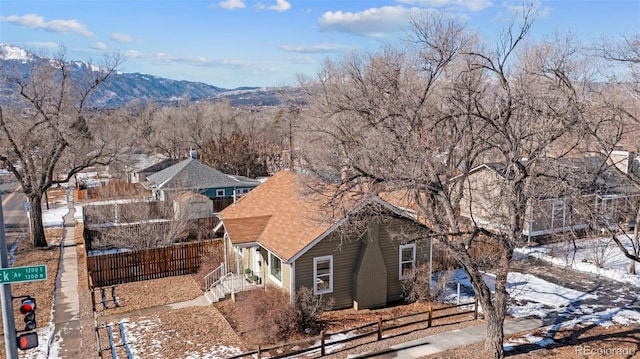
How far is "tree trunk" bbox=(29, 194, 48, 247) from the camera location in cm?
2562

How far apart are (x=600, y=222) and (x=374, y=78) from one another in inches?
363

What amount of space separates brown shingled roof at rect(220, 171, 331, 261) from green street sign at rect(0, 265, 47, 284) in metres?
6.99

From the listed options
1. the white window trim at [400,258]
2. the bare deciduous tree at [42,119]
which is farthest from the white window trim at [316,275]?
the bare deciduous tree at [42,119]

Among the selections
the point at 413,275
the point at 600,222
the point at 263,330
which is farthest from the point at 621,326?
the point at 263,330

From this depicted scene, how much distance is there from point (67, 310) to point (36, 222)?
37.2 feet

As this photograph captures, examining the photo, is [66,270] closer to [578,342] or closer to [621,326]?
[578,342]

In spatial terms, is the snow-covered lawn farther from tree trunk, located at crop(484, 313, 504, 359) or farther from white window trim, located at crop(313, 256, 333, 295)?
white window trim, located at crop(313, 256, 333, 295)

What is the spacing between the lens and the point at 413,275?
1767 cm

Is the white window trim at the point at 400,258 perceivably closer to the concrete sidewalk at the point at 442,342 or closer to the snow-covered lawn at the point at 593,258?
the concrete sidewalk at the point at 442,342

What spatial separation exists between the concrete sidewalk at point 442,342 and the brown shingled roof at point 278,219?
4.29 metres

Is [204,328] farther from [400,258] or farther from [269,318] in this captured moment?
[400,258]

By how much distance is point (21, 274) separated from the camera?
863 centimetres

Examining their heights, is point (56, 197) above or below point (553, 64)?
below

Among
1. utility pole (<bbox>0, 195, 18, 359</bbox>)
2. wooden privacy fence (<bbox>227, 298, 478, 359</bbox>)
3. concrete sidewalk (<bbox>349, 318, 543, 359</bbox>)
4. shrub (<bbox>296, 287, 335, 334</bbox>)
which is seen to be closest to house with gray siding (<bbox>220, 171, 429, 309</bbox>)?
shrub (<bbox>296, 287, 335, 334</bbox>)
